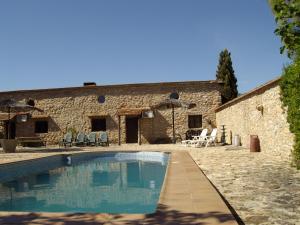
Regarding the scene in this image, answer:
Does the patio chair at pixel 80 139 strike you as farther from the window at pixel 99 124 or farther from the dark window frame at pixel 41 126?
the dark window frame at pixel 41 126

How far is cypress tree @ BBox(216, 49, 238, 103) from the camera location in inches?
1099

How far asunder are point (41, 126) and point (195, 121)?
412 inches

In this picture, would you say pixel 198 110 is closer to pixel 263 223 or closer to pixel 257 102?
pixel 257 102

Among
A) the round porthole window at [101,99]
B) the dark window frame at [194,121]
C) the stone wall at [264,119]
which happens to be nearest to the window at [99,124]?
the round porthole window at [101,99]

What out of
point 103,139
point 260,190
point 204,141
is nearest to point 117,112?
point 103,139

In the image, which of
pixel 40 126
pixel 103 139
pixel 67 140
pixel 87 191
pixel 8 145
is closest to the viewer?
pixel 87 191

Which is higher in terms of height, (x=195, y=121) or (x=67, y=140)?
(x=195, y=121)

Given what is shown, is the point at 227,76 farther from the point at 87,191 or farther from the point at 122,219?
the point at 122,219

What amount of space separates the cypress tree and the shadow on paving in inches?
985

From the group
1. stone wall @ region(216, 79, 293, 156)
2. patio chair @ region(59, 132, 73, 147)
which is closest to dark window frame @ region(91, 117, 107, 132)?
patio chair @ region(59, 132, 73, 147)

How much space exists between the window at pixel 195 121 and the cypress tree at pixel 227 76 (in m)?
7.65

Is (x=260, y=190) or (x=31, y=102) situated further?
(x=31, y=102)

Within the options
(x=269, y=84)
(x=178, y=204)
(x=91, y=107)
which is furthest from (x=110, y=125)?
(x=178, y=204)

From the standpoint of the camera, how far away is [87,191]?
22.7 ft
